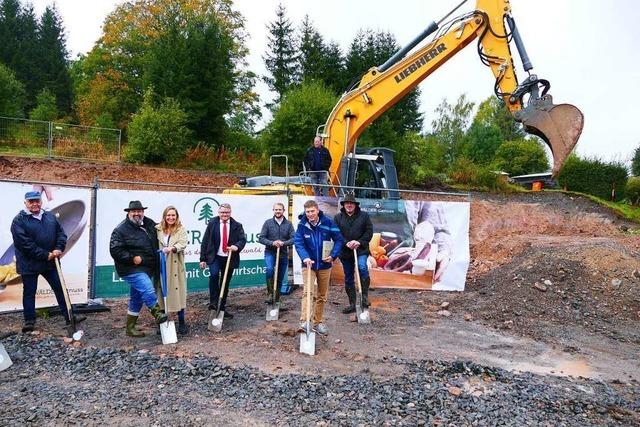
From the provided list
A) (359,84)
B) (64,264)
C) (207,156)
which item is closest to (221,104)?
(207,156)

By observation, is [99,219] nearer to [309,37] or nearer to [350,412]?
[350,412]

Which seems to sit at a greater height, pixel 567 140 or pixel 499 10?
pixel 499 10

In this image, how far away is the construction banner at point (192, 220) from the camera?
756 cm

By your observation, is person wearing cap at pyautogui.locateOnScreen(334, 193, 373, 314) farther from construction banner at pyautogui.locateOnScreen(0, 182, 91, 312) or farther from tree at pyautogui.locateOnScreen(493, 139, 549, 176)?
tree at pyautogui.locateOnScreen(493, 139, 549, 176)

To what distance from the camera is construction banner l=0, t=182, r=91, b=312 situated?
6.67m

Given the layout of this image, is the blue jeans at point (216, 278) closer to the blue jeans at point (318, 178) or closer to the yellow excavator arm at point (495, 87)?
the blue jeans at point (318, 178)

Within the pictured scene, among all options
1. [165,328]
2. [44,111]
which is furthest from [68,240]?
[44,111]

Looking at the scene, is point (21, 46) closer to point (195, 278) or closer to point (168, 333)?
point (195, 278)

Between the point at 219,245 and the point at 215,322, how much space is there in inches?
43.0

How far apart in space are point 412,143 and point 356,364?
73.3 feet

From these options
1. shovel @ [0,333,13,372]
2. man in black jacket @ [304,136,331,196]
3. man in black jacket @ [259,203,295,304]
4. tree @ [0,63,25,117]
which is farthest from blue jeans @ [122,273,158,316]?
tree @ [0,63,25,117]

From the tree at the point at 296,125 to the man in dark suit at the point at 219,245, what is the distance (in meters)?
14.8

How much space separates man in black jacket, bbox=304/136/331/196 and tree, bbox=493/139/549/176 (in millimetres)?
37414

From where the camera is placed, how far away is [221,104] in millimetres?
26203
